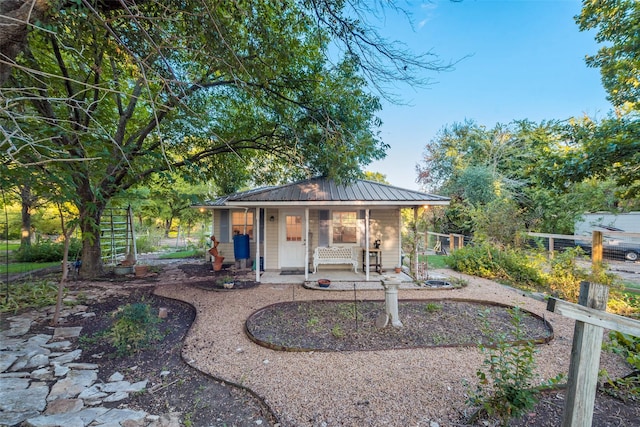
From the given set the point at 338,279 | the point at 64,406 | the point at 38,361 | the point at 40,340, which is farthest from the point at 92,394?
the point at 338,279

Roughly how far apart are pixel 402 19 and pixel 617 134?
449 centimetres

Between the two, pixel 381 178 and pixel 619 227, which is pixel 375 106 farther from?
pixel 381 178

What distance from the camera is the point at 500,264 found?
829 centimetres

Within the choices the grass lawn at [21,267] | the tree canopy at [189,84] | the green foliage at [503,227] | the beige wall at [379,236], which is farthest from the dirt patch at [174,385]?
the green foliage at [503,227]

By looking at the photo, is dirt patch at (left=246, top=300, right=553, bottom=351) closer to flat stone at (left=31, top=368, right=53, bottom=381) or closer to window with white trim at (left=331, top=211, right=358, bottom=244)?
Answer: flat stone at (left=31, top=368, right=53, bottom=381)

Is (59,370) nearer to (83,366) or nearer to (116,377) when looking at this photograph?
(83,366)

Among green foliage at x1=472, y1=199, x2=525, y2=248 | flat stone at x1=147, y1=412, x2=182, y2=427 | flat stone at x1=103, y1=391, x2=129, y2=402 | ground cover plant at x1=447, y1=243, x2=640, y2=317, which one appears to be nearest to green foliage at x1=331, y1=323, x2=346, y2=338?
flat stone at x1=147, y1=412, x2=182, y2=427

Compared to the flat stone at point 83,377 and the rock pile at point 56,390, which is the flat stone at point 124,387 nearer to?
the rock pile at point 56,390

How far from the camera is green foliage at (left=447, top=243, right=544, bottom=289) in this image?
24.6ft

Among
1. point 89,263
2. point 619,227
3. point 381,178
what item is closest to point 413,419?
point 89,263

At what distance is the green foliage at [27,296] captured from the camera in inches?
202

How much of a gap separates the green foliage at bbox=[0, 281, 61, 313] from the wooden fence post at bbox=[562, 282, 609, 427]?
8291 millimetres

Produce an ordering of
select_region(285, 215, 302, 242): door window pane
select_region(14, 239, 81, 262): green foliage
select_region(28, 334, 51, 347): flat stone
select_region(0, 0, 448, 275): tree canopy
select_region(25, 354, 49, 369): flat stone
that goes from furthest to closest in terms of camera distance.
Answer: select_region(14, 239, 81, 262): green foliage, select_region(285, 215, 302, 242): door window pane, select_region(28, 334, 51, 347): flat stone, select_region(25, 354, 49, 369): flat stone, select_region(0, 0, 448, 275): tree canopy

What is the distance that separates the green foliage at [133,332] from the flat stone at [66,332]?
0.74 m
